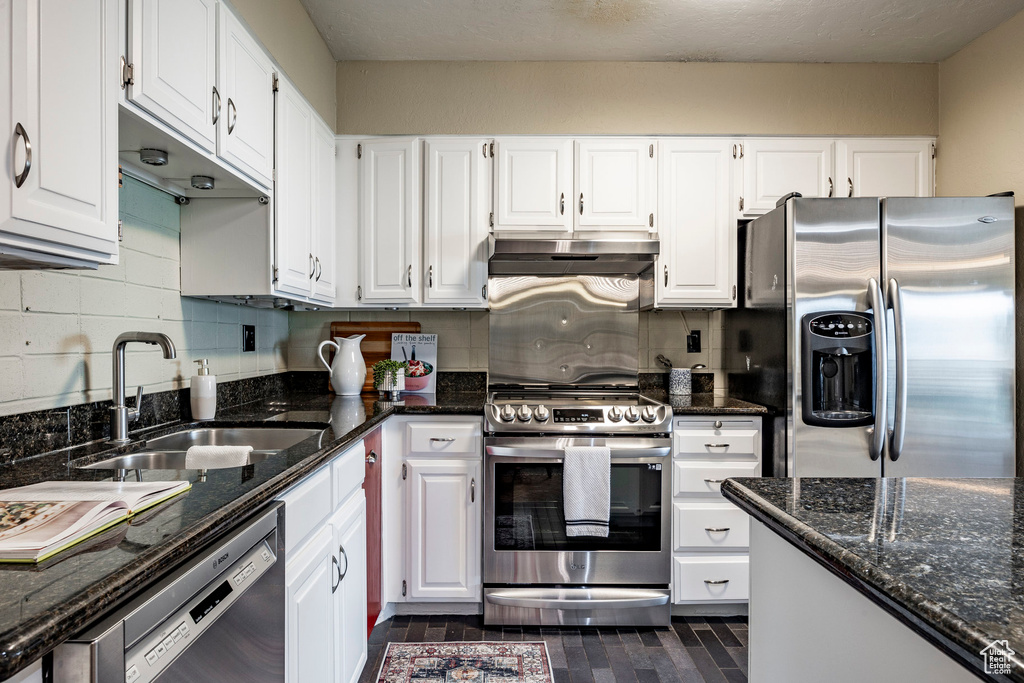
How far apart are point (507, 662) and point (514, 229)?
6.16 ft

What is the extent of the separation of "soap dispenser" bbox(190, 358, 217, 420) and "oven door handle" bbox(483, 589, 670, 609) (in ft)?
4.44

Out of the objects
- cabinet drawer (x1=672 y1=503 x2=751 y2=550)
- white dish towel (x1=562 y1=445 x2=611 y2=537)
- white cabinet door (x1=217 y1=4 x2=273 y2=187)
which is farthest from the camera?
cabinet drawer (x1=672 y1=503 x2=751 y2=550)

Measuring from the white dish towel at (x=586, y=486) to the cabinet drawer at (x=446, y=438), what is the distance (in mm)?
409

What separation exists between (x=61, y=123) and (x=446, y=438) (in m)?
1.76

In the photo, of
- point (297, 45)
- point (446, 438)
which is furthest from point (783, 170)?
point (297, 45)

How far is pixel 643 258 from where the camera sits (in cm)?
273

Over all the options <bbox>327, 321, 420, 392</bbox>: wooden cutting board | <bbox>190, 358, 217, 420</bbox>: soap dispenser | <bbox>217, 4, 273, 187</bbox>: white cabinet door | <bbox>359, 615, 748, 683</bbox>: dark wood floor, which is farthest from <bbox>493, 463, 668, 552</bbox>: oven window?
<bbox>217, 4, 273, 187</bbox>: white cabinet door

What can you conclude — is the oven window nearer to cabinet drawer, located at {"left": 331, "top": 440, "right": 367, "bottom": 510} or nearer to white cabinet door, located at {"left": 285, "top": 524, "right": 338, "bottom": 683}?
cabinet drawer, located at {"left": 331, "top": 440, "right": 367, "bottom": 510}

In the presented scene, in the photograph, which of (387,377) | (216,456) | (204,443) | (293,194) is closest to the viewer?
(216,456)

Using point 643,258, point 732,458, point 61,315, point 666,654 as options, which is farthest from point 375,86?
point 666,654

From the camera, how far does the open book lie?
0.77 metres

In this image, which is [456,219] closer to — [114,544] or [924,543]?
[114,544]

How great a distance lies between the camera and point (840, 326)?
2.31 metres

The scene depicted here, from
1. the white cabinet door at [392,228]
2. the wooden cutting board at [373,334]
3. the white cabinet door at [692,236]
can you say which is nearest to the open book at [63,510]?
the white cabinet door at [392,228]
